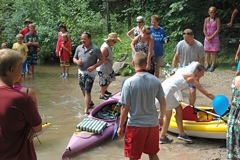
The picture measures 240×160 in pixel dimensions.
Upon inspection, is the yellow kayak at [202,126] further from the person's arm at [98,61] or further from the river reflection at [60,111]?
the person's arm at [98,61]

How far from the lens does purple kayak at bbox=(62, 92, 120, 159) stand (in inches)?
241

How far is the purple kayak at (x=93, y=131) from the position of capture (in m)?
6.11

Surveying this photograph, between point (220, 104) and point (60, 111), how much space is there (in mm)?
4297

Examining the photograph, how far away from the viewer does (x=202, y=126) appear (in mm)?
6250

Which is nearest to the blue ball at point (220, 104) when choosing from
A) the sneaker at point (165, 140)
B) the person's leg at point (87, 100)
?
the sneaker at point (165, 140)

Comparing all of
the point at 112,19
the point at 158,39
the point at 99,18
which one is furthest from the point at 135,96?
the point at 112,19

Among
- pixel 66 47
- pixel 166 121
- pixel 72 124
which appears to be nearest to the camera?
pixel 166 121

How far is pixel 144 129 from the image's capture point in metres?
4.55

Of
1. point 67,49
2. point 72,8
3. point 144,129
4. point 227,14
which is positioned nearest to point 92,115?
point 144,129

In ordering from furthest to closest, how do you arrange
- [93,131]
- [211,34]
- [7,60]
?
1. [211,34]
2. [93,131]
3. [7,60]

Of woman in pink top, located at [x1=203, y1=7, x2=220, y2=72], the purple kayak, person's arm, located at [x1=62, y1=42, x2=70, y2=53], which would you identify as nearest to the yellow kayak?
the purple kayak

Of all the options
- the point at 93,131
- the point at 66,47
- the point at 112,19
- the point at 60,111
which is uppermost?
the point at 112,19

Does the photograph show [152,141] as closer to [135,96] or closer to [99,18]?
[135,96]

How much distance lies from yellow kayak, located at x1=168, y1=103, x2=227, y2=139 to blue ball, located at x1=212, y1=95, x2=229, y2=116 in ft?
0.77
